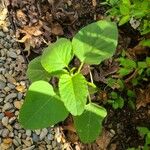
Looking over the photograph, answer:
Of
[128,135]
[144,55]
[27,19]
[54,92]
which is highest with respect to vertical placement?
[54,92]

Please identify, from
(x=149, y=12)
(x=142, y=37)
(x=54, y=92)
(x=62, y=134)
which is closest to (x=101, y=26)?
(x=54, y=92)

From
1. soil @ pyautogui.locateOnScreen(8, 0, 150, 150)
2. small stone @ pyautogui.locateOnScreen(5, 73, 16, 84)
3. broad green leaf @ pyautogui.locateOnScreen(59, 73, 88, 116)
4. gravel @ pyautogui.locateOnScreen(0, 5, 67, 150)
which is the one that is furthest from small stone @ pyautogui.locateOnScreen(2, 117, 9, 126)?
broad green leaf @ pyautogui.locateOnScreen(59, 73, 88, 116)

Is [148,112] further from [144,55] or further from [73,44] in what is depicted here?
[73,44]

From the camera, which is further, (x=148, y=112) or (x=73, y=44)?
(x=148, y=112)

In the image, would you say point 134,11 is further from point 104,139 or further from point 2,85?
point 2,85

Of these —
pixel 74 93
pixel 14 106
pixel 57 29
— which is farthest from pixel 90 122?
pixel 57 29

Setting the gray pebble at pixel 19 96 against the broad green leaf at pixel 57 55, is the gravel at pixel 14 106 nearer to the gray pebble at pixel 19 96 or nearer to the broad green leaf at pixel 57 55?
the gray pebble at pixel 19 96

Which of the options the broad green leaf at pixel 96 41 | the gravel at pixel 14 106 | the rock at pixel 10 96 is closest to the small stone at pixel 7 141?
the gravel at pixel 14 106
